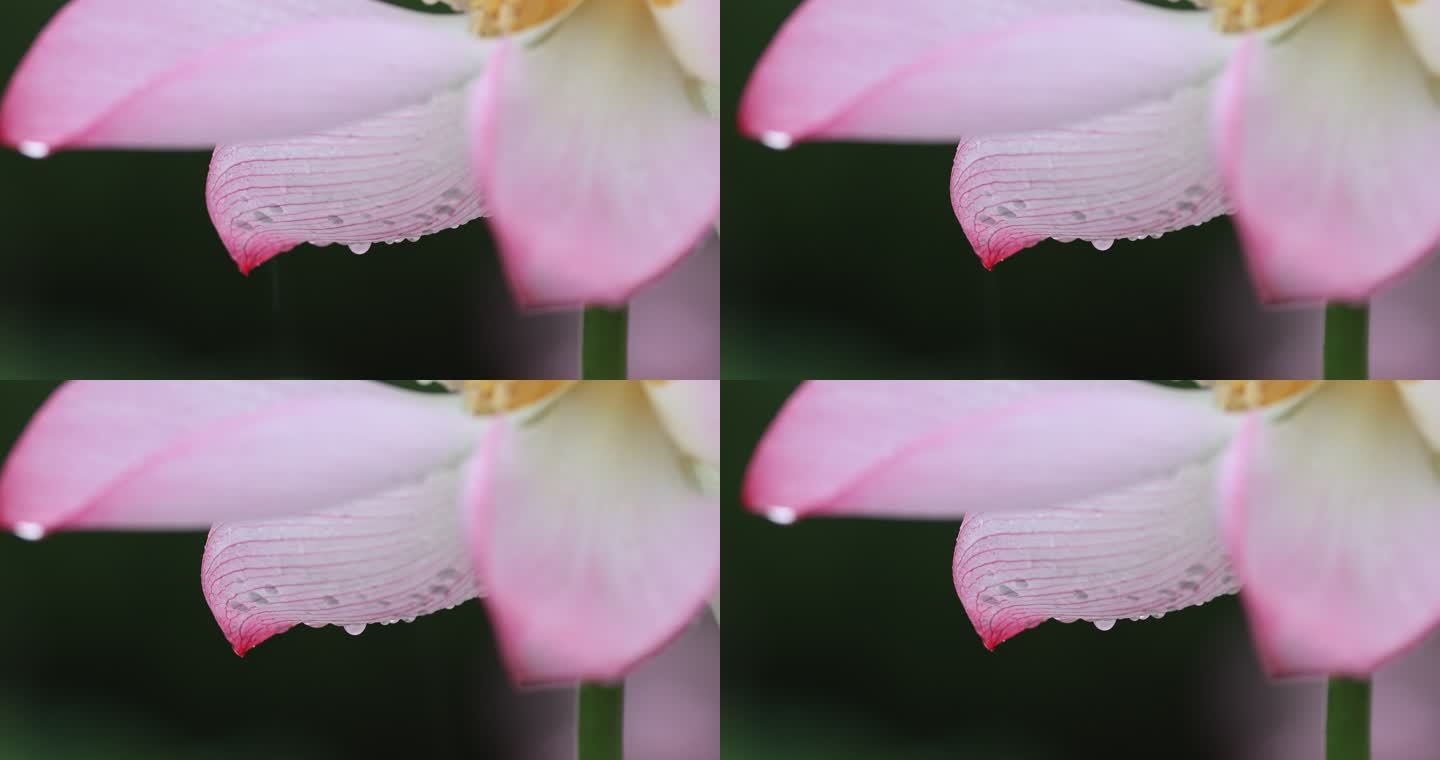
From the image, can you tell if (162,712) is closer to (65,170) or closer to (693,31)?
(65,170)

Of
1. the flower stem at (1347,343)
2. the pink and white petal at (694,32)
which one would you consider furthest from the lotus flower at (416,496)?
the flower stem at (1347,343)

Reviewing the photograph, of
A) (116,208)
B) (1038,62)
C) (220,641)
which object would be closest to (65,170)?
(116,208)

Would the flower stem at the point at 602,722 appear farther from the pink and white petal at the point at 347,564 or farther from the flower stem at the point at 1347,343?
the flower stem at the point at 1347,343

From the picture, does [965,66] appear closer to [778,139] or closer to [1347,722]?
[778,139]

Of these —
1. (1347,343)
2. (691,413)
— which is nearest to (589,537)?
(691,413)

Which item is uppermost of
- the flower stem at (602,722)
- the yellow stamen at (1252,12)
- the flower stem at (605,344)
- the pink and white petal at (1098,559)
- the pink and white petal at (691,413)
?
the yellow stamen at (1252,12)
